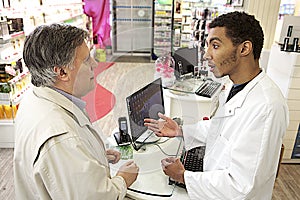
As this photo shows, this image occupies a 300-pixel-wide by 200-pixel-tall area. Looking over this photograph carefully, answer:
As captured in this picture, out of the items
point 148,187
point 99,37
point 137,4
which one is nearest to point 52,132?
point 148,187

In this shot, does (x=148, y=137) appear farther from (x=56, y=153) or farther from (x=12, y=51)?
(x=12, y=51)

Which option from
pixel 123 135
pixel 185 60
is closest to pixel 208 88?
pixel 185 60

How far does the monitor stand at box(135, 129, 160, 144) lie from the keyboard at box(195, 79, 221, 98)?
1107 millimetres

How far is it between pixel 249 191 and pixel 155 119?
26.6 inches

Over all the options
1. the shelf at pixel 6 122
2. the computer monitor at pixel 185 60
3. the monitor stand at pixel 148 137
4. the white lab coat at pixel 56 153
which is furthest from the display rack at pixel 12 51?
the white lab coat at pixel 56 153

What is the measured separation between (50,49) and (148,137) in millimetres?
795

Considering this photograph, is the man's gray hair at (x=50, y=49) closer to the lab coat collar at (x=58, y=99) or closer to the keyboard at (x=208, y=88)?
the lab coat collar at (x=58, y=99)

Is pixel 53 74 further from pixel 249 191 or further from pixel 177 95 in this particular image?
pixel 177 95

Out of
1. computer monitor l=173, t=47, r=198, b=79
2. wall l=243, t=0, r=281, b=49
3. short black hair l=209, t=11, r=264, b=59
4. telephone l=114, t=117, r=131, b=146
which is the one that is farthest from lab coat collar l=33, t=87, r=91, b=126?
wall l=243, t=0, r=281, b=49

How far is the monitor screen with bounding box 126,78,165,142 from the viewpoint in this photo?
1299 millimetres

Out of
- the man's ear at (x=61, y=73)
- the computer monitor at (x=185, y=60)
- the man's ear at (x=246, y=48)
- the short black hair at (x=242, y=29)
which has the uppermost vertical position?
the short black hair at (x=242, y=29)

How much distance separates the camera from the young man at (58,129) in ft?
2.77

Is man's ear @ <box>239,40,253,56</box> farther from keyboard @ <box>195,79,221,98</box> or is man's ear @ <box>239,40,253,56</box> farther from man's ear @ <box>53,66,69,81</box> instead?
keyboard @ <box>195,79,221,98</box>

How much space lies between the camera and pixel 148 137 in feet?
4.95
